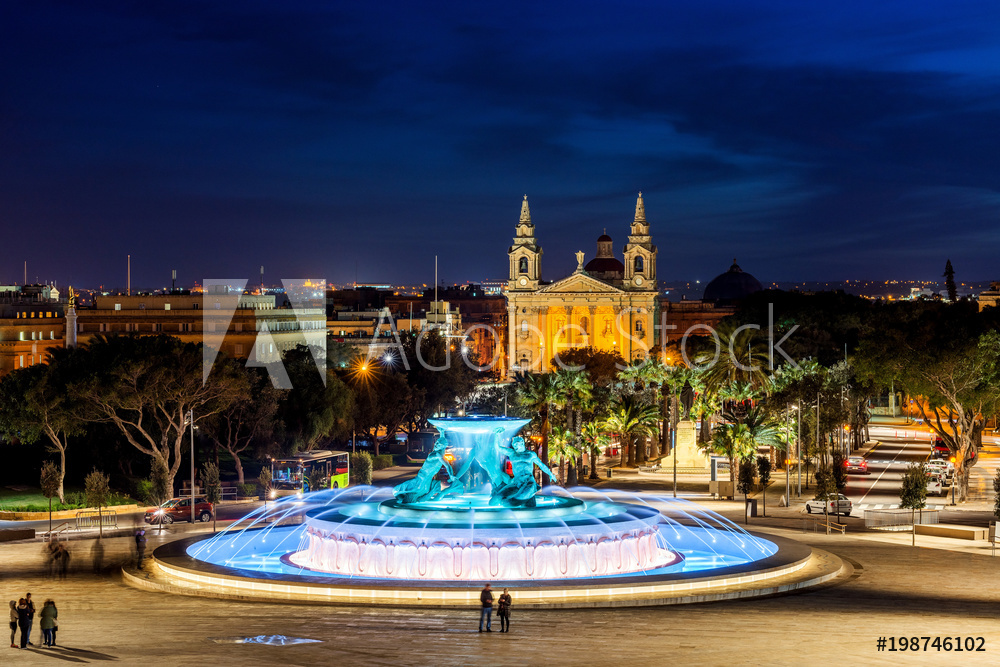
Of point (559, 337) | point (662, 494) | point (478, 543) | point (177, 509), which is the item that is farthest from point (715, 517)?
point (559, 337)

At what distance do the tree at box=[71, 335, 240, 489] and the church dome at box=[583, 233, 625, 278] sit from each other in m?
113

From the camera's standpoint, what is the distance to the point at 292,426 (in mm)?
64562

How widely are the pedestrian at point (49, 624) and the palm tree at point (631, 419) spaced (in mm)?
45419

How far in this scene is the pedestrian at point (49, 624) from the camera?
2228 centimetres

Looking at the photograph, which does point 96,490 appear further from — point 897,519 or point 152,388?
point 897,519

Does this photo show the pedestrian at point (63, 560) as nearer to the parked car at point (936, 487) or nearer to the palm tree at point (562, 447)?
the palm tree at point (562, 447)

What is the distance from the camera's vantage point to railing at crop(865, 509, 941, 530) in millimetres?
42000

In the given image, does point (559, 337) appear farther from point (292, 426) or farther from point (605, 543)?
point (605, 543)

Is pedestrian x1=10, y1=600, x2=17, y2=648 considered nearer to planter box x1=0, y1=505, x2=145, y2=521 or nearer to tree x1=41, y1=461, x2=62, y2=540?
tree x1=41, y1=461, x2=62, y2=540

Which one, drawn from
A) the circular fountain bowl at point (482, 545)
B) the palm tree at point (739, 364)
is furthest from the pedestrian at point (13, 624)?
the palm tree at point (739, 364)

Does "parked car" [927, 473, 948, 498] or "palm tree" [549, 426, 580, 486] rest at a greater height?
"palm tree" [549, 426, 580, 486]

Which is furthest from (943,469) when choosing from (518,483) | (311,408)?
(518,483)

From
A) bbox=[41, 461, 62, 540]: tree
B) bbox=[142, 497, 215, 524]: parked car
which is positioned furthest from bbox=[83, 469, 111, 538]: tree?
bbox=[41, 461, 62, 540]: tree

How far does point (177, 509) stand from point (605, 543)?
1950 cm
